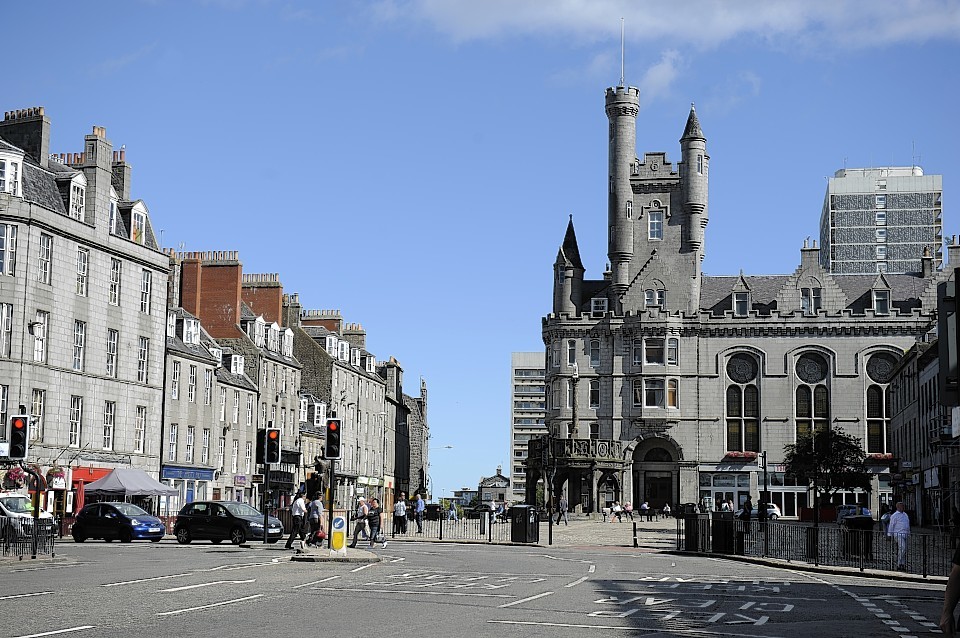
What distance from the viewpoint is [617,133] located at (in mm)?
94750

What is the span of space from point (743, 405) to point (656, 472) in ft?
26.5

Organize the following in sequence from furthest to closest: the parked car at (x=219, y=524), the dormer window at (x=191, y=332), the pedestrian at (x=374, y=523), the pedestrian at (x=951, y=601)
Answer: the dormer window at (x=191, y=332) → the pedestrian at (x=374, y=523) → the parked car at (x=219, y=524) → the pedestrian at (x=951, y=601)

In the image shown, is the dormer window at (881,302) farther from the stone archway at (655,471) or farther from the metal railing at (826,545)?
the metal railing at (826,545)

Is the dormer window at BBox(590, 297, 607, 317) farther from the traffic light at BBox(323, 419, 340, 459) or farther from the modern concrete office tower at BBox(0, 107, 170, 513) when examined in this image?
the traffic light at BBox(323, 419, 340, 459)

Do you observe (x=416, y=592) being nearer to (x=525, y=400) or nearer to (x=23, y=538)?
(x=23, y=538)

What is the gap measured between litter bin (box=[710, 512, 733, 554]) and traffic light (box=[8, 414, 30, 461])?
20.7 m

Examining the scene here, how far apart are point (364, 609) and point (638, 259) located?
3120 inches

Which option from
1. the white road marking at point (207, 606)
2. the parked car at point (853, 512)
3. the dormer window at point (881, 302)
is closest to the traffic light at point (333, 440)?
the white road marking at point (207, 606)

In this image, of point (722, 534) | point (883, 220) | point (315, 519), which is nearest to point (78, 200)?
point (315, 519)

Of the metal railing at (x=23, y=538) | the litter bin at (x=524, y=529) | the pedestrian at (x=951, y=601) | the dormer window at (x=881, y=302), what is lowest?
the litter bin at (x=524, y=529)

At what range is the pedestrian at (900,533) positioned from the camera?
28594 mm

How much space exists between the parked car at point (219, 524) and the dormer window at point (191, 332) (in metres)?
22.8

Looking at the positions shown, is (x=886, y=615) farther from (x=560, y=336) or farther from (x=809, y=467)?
(x=560, y=336)

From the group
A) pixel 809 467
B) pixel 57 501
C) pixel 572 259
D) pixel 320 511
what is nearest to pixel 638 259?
pixel 572 259
